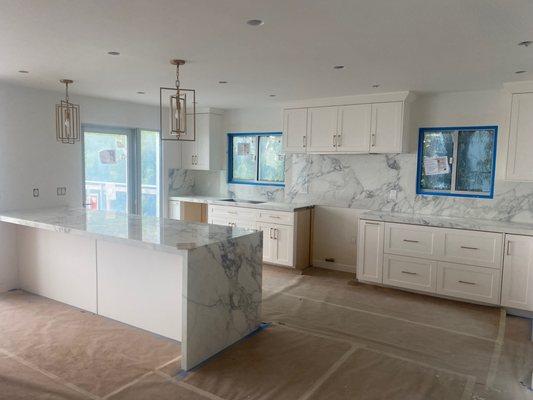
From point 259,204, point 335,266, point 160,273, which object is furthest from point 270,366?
point 259,204

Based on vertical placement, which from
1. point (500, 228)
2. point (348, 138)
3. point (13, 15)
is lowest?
point (500, 228)

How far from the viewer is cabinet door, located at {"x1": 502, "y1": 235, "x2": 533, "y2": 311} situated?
3809 mm

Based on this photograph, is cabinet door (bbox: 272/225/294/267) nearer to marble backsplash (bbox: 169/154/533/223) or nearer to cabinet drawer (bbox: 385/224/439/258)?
marble backsplash (bbox: 169/154/533/223)

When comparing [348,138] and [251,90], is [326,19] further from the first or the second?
[348,138]

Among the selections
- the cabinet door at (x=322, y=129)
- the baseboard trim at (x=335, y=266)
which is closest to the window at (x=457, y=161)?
the cabinet door at (x=322, y=129)

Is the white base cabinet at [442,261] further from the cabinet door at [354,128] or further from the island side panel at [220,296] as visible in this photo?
the island side panel at [220,296]

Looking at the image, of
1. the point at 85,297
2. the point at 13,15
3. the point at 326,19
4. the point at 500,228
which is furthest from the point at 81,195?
the point at 500,228

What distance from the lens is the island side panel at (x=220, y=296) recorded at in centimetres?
277

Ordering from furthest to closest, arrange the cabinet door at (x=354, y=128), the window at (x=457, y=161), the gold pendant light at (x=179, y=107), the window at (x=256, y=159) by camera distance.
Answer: the window at (x=256, y=159) < the cabinet door at (x=354, y=128) < the window at (x=457, y=161) < the gold pendant light at (x=179, y=107)

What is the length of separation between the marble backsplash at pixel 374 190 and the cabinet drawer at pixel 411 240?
584mm

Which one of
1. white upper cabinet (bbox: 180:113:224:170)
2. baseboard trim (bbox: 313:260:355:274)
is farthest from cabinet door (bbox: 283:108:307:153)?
baseboard trim (bbox: 313:260:355:274)

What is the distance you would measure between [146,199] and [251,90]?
2.53 metres

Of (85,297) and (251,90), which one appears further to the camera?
(251,90)

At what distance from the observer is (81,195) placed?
514 cm
